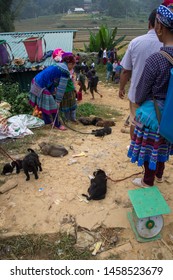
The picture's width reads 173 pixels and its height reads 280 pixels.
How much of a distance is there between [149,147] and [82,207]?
3.58 feet

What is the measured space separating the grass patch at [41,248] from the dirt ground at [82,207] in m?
0.08

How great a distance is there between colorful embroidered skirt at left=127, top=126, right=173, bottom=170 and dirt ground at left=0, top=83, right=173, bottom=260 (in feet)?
2.38

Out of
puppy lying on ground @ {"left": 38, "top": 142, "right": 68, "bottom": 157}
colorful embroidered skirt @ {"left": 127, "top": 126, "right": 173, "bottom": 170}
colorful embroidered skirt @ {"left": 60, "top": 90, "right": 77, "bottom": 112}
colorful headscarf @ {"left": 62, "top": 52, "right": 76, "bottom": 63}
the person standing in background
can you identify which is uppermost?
the person standing in background

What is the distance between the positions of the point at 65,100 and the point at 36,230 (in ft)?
11.1

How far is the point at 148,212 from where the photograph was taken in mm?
2389

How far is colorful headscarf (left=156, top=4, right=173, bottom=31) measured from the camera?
2.09 meters

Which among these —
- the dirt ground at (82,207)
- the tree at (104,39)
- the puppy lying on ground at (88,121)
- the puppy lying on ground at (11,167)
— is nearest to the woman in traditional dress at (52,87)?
the puppy lying on ground at (88,121)

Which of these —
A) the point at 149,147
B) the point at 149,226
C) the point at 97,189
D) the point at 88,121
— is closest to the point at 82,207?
the point at 97,189

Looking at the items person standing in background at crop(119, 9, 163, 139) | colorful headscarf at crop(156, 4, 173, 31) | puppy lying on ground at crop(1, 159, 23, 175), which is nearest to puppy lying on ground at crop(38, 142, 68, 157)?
puppy lying on ground at crop(1, 159, 23, 175)

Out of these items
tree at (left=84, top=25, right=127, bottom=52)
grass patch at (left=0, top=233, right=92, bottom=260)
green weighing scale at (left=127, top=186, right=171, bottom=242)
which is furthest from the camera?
tree at (left=84, top=25, right=127, bottom=52)

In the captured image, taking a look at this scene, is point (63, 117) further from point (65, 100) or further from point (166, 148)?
point (166, 148)

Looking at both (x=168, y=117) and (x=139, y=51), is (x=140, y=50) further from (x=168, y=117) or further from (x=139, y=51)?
(x=168, y=117)

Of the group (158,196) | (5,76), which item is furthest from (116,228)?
(5,76)

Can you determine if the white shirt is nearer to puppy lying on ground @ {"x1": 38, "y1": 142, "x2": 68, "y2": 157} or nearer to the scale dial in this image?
the scale dial
